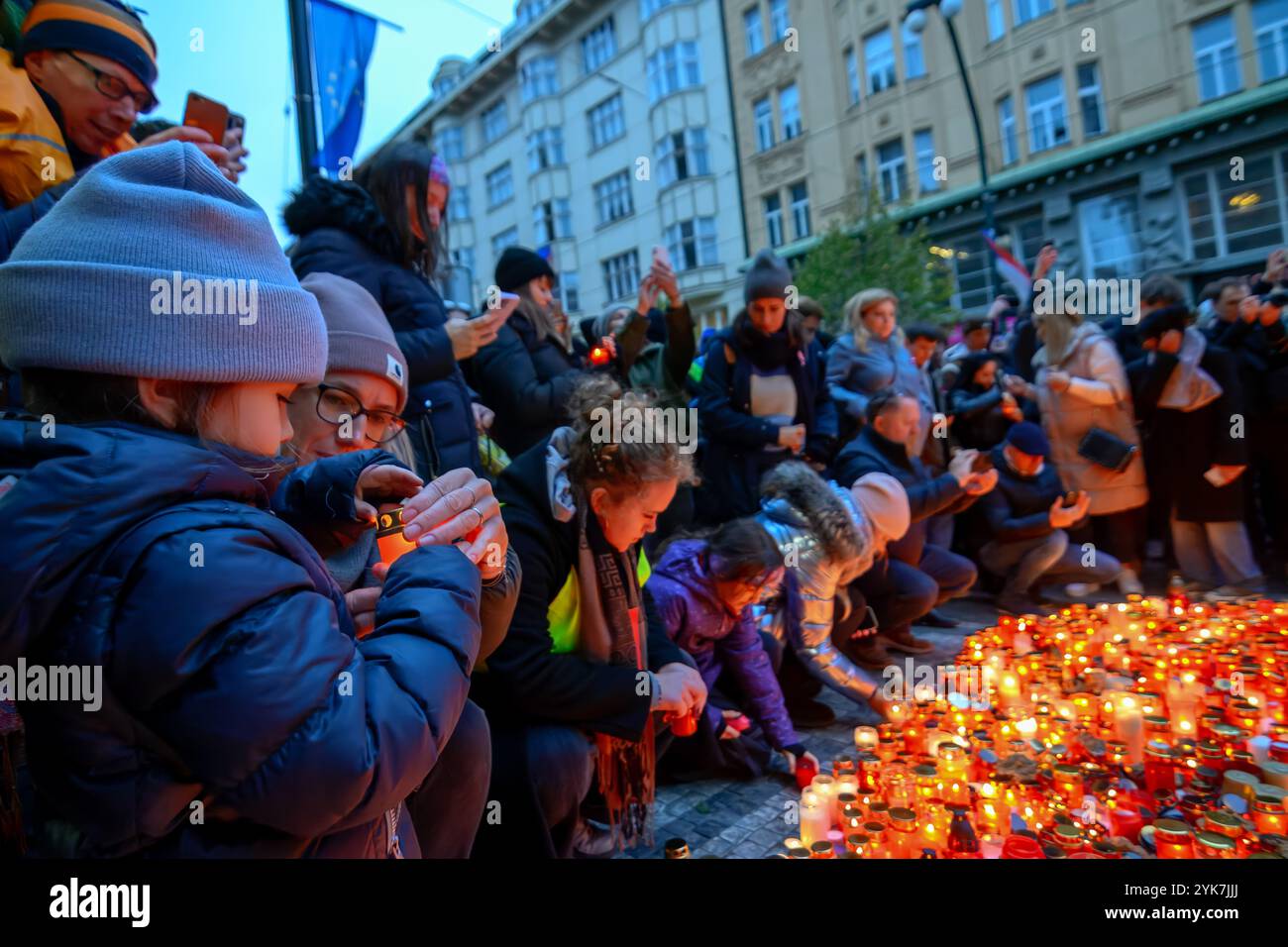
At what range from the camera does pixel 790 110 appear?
14.9 metres

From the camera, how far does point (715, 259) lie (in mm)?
18078

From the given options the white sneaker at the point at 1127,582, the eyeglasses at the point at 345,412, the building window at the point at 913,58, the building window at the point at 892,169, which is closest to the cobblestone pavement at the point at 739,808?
the eyeglasses at the point at 345,412

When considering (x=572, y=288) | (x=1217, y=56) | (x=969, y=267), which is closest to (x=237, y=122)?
(x=1217, y=56)

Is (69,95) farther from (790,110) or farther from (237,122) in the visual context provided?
(790,110)

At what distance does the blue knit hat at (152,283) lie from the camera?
0.94 meters

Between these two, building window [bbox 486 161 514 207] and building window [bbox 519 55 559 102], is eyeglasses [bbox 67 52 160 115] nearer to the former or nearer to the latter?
Result: building window [bbox 519 55 559 102]

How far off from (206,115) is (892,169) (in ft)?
48.7

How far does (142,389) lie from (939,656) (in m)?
3.74

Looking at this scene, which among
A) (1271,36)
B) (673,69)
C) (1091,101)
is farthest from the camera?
(673,69)

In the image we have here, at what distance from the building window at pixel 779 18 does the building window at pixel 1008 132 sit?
3944 millimetres

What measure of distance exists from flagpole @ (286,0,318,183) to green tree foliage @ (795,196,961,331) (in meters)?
11.8

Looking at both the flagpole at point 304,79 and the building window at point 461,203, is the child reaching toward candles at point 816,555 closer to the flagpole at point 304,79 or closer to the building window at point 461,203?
the flagpole at point 304,79

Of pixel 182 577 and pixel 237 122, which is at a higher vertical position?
→ pixel 237 122
